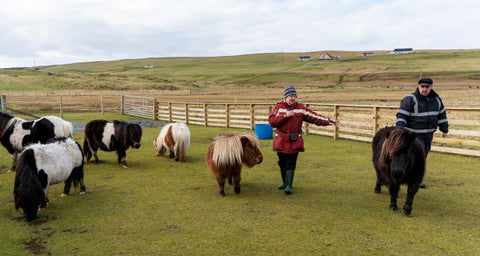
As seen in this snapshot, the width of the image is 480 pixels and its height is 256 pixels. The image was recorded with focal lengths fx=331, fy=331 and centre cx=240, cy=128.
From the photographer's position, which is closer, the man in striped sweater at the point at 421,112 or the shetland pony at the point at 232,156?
the man in striped sweater at the point at 421,112

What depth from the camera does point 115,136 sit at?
7680mm

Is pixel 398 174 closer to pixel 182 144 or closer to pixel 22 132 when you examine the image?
pixel 182 144

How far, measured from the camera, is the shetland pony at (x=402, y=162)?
4.27 metres

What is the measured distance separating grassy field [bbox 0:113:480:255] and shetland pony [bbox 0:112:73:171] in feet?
2.11

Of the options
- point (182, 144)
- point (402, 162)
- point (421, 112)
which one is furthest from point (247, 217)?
point (182, 144)

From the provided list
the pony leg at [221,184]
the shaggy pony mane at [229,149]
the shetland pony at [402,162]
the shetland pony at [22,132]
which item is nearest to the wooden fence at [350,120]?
the shetland pony at [402,162]

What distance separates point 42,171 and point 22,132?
306 centimetres

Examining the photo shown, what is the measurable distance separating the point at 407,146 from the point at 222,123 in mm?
13984

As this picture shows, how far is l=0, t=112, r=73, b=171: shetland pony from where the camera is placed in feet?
22.8

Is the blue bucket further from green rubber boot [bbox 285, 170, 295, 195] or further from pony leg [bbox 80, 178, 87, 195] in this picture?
pony leg [bbox 80, 178, 87, 195]

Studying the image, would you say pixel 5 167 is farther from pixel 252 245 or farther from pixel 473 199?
pixel 473 199

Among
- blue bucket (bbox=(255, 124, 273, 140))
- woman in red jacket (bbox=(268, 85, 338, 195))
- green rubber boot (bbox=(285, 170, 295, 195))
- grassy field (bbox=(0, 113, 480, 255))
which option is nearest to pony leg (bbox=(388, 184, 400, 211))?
grassy field (bbox=(0, 113, 480, 255))

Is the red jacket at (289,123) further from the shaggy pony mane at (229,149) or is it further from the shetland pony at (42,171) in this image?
the shetland pony at (42,171)

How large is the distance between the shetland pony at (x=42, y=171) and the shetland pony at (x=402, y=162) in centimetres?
464
